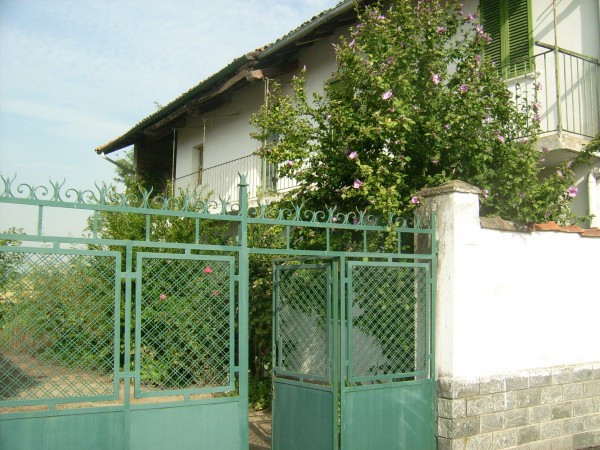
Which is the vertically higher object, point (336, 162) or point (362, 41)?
point (362, 41)

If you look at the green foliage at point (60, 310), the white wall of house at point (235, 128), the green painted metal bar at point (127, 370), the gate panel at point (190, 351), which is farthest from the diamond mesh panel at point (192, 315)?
the white wall of house at point (235, 128)

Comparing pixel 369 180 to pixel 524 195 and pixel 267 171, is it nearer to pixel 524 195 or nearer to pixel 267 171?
pixel 524 195

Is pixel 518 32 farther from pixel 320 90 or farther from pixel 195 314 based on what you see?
pixel 195 314

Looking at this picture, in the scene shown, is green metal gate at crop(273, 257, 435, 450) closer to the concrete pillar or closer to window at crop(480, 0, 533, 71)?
the concrete pillar

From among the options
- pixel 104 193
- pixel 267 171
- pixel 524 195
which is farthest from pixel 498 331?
pixel 267 171

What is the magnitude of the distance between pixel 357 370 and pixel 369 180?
1.92 metres

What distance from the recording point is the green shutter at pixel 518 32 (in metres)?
9.68

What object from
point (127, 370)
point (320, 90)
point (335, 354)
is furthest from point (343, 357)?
point (320, 90)

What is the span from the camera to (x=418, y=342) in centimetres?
653

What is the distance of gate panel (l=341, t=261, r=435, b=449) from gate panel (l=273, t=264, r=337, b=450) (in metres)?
0.19

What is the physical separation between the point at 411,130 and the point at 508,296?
1946mm

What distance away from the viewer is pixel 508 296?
684 cm

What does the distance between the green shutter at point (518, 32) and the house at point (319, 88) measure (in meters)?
0.01

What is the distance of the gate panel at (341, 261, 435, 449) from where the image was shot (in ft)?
19.6
